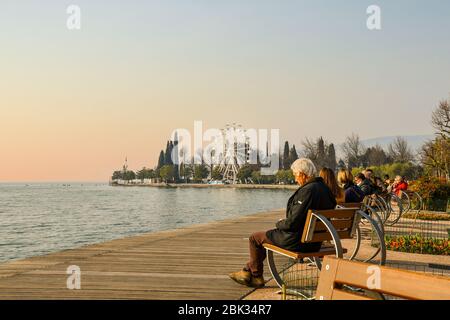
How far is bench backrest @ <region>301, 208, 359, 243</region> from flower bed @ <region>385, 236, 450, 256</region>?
4424 mm

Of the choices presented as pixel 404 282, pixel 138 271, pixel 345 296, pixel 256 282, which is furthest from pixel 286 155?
pixel 404 282

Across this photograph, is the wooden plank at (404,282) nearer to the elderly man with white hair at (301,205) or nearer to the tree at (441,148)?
the elderly man with white hair at (301,205)

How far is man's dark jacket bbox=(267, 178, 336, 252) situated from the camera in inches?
220

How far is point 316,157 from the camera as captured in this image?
109 metres

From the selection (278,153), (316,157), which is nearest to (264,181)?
(278,153)

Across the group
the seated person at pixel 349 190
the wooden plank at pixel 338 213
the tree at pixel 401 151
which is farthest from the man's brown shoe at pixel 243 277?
the tree at pixel 401 151

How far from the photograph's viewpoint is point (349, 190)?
394 inches

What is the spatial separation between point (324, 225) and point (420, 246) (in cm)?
521

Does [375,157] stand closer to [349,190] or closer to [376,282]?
[349,190]

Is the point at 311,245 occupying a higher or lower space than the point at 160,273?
higher

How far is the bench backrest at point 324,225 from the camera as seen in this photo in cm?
549
